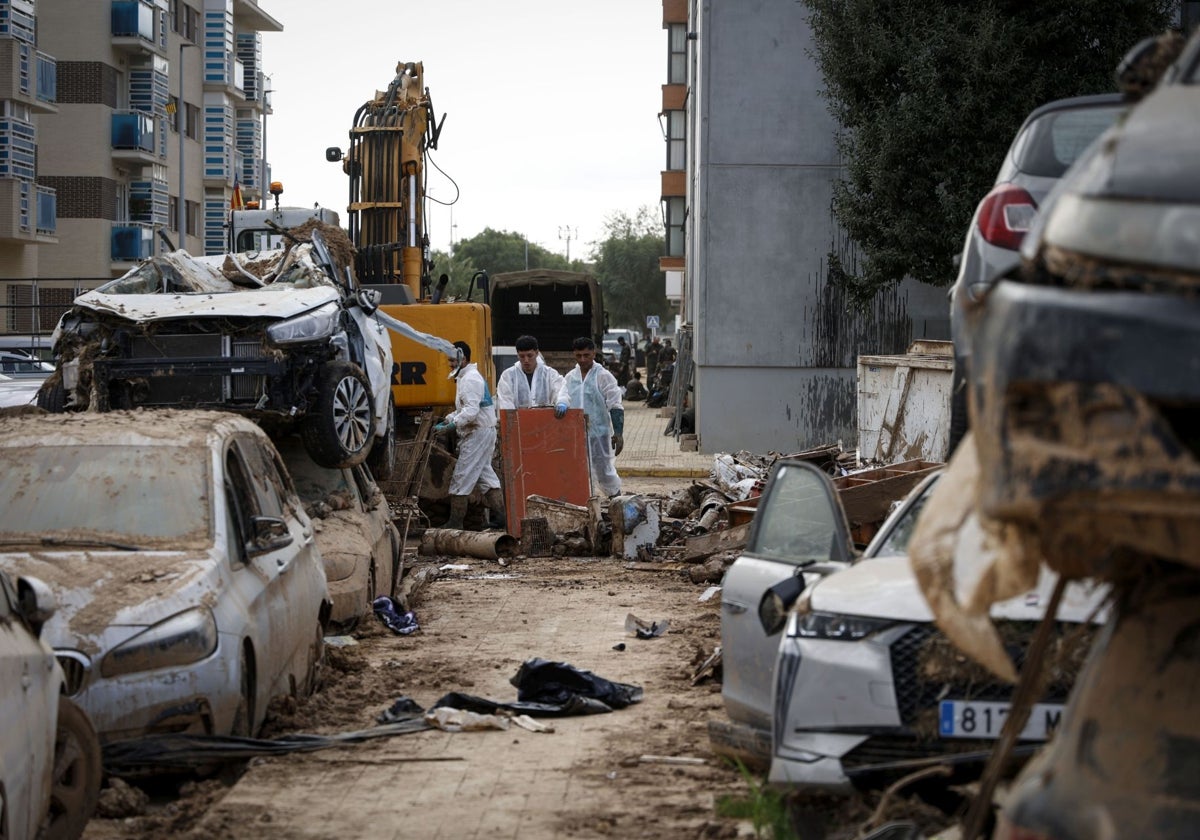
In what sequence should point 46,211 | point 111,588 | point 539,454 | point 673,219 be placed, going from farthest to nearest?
point 673,219
point 46,211
point 539,454
point 111,588

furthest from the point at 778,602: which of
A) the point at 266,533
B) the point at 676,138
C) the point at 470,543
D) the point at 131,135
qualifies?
the point at 131,135

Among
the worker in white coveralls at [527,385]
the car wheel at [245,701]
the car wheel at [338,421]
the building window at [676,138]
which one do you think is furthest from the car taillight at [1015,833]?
the building window at [676,138]

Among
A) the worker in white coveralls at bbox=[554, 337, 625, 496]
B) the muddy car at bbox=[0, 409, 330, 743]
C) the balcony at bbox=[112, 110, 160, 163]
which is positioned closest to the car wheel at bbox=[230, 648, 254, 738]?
the muddy car at bbox=[0, 409, 330, 743]

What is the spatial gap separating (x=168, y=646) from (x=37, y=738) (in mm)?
1492

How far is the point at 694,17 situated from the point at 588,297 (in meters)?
7.16

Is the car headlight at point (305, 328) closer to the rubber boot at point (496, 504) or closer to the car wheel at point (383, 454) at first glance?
the car wheel at point (383, 454)

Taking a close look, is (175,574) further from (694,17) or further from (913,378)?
(694,17)

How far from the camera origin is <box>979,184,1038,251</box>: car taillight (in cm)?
780

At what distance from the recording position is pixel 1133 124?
2904mm

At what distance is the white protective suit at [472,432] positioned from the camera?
17.1 m

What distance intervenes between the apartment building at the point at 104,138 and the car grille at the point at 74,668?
36.6 metres

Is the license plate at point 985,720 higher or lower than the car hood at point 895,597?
lower

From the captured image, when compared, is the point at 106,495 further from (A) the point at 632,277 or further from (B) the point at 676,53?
(A) the point at 632,277

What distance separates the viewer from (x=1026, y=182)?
7871 mm
